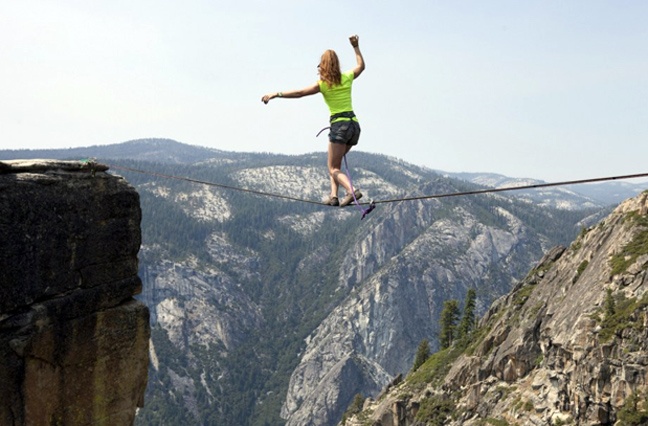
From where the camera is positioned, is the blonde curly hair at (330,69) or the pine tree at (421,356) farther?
the pine tree at (421,356)

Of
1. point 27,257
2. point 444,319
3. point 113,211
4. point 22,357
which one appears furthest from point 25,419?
point 444,319

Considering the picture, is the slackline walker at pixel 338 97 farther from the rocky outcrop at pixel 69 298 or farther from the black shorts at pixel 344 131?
the rocky outcrop at pixel 69 298

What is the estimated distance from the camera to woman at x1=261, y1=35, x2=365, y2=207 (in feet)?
53.5

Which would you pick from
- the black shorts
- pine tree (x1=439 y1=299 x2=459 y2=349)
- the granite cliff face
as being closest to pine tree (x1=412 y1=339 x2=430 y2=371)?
pine tree (x1=439 y1=299 x2=459 y2=349)

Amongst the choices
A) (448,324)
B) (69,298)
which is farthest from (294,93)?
(448,324)

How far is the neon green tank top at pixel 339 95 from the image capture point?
16562mm

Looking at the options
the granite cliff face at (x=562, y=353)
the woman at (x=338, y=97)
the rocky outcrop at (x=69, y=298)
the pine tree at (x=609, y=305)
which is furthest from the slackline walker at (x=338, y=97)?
the pine tree at (x=609, y=305)

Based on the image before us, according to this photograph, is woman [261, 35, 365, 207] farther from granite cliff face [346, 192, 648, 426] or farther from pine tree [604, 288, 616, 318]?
pine tree [604, 288, 616, 318]

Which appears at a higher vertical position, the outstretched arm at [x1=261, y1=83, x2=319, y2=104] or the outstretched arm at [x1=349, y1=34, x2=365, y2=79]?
the outstretched arm at [x1=349, y1=34, x2=365, y2=79]

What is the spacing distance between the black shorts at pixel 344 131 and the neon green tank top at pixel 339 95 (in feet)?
0.45

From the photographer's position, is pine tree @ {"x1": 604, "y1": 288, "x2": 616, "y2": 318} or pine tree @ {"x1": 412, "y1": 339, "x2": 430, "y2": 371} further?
pine tree @ {"x1": 412, "y1": 339, "x2": 430, "y2": 371}

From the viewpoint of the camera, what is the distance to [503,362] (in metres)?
82.8

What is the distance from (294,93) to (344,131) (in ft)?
5.60

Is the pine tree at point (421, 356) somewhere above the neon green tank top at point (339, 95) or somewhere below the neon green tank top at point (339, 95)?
below
